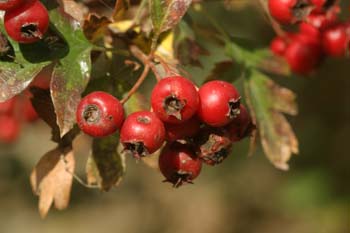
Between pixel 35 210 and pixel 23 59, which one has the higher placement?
pixel 23 59

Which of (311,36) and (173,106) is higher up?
(173,106)

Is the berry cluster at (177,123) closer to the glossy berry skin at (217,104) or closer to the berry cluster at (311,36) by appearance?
the glossy berry skin at (217,104)

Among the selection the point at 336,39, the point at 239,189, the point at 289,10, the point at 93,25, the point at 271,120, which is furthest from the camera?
the point at 239,189

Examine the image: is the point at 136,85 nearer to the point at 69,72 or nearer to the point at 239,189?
the point at 69,72

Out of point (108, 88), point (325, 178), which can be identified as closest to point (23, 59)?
point (108, 88)

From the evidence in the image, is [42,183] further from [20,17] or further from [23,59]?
[20,17]

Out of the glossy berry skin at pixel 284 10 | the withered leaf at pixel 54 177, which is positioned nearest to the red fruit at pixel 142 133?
the withered leaf at pixel 54 177

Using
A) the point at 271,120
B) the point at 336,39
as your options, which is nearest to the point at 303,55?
the point at 336,39
